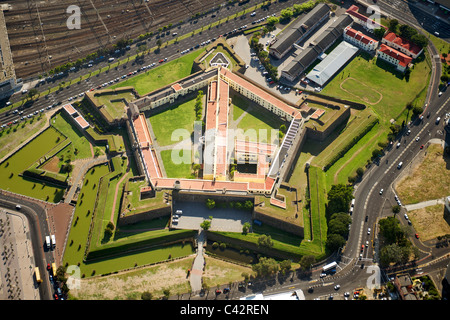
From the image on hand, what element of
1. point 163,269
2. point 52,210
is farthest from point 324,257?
point 52,210

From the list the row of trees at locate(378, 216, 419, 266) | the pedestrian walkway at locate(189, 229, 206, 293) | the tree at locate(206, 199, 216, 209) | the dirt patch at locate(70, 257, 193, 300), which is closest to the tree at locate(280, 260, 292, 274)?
the pedestrian walkway at locate(189, 229, 206, 293)

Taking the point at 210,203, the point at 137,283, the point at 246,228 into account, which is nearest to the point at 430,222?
the point at 246,228

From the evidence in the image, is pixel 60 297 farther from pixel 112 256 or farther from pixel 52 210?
pixel 52 210
